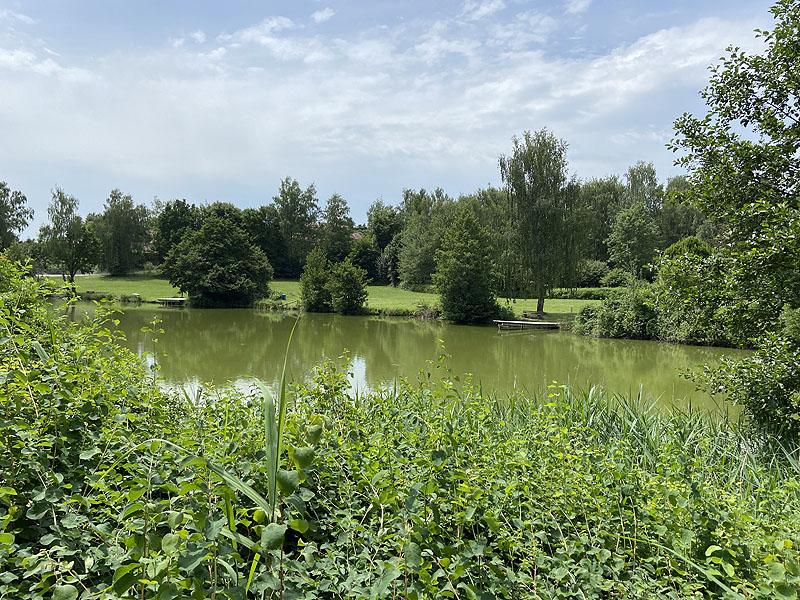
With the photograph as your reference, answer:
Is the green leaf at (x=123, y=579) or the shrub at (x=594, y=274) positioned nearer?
the green leaf at (x=123, y=579)

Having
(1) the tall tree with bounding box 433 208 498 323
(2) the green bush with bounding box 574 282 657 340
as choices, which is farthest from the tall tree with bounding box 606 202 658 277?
(2) the green bush with bounding box 574 282 657 340

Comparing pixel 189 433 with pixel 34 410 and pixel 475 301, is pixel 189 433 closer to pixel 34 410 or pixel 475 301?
pixel 34 410

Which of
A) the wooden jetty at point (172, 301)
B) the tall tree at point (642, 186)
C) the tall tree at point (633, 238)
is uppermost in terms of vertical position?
the tall tree at point (642, 186)

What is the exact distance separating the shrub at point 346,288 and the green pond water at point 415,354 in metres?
3.36

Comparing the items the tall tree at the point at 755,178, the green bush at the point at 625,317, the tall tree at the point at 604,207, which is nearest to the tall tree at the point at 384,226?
the tall tree at the point at 604,207

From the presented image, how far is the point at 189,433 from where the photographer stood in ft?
7.23

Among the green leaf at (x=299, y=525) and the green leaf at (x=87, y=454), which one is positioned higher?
the green leaf at (x=299, y=525)

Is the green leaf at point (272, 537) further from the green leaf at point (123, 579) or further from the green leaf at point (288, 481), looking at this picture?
the green leaf at point (123, 579)

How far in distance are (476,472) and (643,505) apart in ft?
2.46

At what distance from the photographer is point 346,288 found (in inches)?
1256

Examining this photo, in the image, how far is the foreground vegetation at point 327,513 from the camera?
1.35 m

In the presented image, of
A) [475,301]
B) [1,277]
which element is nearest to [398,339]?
[475,301]

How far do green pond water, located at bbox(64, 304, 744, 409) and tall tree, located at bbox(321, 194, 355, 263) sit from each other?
28266 millimetres

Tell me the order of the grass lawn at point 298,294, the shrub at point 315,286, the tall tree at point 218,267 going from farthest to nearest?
1. the tall tree at point 218,267
2. the shrub at point 315,286
3. the grass lawn at point 298,294
